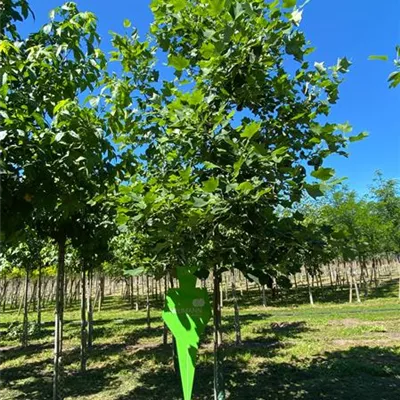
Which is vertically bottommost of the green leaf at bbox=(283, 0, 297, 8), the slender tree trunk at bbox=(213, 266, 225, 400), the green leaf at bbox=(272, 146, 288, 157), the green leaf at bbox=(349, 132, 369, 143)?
the slender tree trunk at bbox=(213, 266, 225, 400)

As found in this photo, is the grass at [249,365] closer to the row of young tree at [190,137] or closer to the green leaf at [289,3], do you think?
the row of young tree at [190,137]

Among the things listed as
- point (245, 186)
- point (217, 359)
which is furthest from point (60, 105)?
point (217, 359)

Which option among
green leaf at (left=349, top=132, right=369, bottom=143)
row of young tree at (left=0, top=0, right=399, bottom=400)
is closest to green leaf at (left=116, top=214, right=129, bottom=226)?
row of young tree at (left=0, top=0, right=399, bottom=400)

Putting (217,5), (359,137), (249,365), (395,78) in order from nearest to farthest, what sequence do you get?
(395,78) < (217,5) < (359,137) < (249,365)

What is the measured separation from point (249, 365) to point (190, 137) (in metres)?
6.42

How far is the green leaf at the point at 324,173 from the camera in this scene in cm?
235

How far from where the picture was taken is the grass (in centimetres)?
623

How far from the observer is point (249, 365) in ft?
26.2

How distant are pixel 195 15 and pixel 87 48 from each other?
41.4 inches

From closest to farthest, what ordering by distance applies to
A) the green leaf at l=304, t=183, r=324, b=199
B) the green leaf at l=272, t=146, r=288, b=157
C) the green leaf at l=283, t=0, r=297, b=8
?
1. the green leaf at l=272, t=146, r=288, b=157
2. the green leaf at l=304, t=183, r=324, b=199
3. the green leaf at l=283, t=0, r=297, b=8

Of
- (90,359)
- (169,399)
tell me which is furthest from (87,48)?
(90,359)

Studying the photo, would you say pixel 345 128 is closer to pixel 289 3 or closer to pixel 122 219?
pixel 289 3

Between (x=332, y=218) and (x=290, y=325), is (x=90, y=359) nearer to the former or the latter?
(x=290, y=325)

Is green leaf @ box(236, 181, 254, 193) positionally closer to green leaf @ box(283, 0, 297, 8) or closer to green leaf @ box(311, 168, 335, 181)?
green leaf @ box(311, 168, 335, 181)
